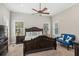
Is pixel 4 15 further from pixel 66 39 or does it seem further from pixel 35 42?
pixel 66 39

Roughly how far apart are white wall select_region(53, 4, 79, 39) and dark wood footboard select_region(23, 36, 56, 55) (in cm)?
Answer: 45

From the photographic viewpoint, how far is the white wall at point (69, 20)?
89.6 inches

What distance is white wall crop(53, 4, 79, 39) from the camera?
2275 millimetres

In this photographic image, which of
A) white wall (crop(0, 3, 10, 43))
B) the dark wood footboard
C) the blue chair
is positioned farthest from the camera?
the dark wood footboard

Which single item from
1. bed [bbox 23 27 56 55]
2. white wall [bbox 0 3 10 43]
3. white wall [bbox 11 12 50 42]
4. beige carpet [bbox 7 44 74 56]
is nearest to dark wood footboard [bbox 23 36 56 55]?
bed [bbox 23 27 56 55]

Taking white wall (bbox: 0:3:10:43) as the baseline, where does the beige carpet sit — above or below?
below

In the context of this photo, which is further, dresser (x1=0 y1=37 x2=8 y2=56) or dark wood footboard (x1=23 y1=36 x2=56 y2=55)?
dark wood footboard (x1=23 y1=36 x2=56 y2=55)

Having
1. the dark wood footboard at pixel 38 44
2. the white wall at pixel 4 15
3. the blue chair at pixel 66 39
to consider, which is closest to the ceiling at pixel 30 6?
the white wall at pixel 4 15

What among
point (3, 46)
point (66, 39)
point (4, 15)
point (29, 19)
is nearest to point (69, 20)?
point (66, 39)

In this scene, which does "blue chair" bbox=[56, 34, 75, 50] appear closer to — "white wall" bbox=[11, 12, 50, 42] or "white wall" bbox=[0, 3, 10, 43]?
"white wall" bbox=[11, 12, 50, 42]

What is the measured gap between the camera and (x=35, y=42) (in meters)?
2.83

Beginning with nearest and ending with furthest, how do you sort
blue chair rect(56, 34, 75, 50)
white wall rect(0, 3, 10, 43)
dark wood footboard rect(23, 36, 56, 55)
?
1. white wall rect(0, 3, 10, 43)
2. blue chair rect(56, 34, 75, 50)
3. dark wood footboard rect(23, 36, 56, 55)

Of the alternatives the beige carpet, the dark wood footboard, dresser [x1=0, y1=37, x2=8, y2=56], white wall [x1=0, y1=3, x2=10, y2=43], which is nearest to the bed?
the dark wood footboard

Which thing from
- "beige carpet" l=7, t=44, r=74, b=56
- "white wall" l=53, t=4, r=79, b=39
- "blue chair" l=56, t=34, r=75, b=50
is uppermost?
"white wall" l=53, t=4, r=79, b=39
